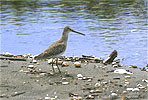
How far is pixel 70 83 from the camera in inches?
459

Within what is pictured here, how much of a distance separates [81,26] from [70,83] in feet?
42.9

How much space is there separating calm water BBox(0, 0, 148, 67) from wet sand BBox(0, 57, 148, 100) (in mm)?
3632

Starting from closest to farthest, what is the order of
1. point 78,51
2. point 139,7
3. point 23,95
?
1. point 23,95
2. point 78,51
3. point 139,7

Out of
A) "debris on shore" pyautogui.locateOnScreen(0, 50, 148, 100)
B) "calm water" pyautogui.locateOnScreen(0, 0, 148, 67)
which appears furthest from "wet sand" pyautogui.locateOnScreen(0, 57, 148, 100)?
"calm water" pyautogui.locateOnScreen(0, 0, 148, 67)

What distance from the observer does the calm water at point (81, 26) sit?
61.7 feet

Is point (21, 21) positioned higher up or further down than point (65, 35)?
further down

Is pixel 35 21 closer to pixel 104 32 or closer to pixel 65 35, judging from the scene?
pixel 104 32

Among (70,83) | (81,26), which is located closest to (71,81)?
(70,83)

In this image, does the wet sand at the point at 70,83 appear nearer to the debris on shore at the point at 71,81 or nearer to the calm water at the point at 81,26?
the debris on shore at the point at 71,81

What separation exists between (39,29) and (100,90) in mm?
13678

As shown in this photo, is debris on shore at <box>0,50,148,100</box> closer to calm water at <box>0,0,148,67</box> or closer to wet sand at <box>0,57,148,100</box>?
wet sand at <box>0,57,148,100</box>

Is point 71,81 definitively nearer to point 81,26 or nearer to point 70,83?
point 70,83

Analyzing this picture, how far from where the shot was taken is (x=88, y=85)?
11445 millimetres

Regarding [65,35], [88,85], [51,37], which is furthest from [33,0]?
[88,85]
